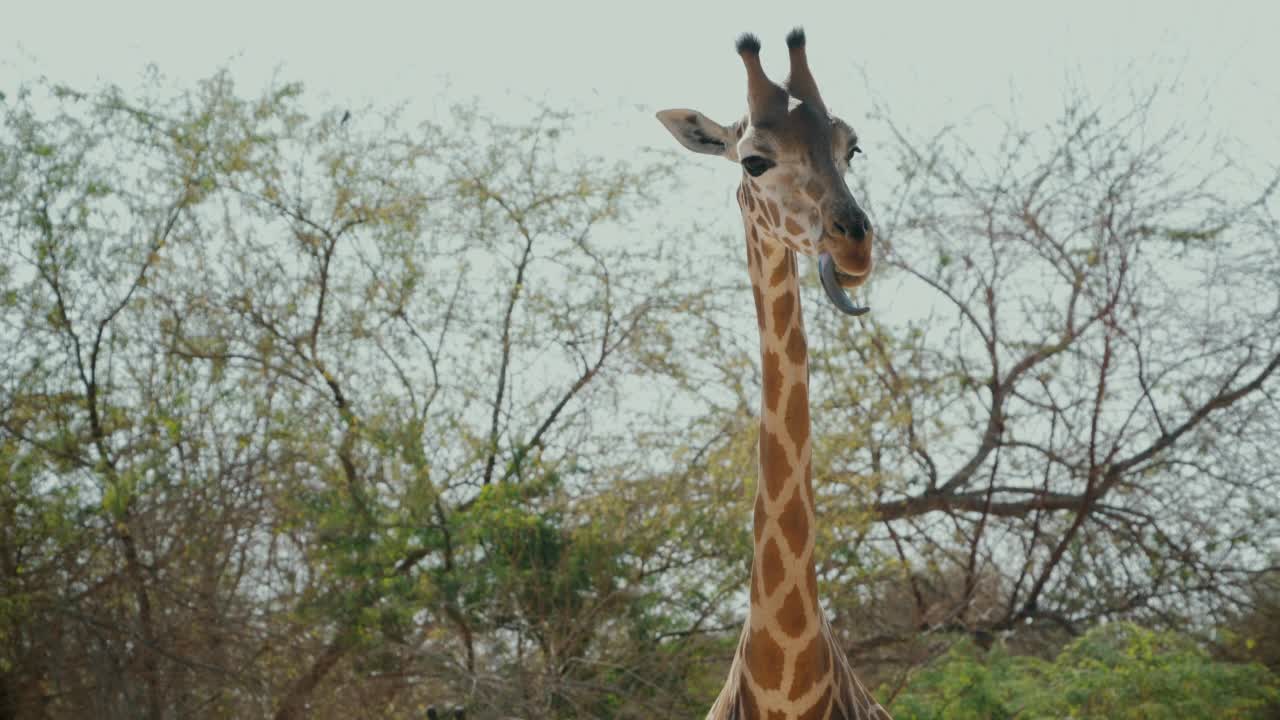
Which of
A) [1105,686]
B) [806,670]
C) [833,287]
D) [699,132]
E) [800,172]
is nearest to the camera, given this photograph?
[833,287]

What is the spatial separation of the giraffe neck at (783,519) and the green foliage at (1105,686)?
4993mm

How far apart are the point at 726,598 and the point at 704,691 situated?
53 centimetres

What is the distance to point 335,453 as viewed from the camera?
28.4ft

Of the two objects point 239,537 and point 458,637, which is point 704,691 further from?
point 239,537

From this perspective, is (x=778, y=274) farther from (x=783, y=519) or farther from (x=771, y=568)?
(x=771, y=568)

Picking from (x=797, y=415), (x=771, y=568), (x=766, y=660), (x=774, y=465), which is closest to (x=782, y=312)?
(x=797, y=415)

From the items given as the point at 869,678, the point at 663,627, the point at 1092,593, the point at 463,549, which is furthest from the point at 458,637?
the point at 1092,593

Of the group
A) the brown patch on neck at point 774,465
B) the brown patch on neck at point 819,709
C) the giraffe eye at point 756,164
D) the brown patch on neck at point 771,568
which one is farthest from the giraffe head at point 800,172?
the brown patch on neck at point 819,709

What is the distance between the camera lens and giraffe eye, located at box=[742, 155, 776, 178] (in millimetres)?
3715

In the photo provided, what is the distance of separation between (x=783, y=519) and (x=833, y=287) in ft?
2.98

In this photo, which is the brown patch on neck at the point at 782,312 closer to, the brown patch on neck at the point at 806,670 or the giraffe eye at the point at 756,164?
the giraffe eye at the point at 756,164

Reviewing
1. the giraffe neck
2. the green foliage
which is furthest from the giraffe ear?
the green foliage

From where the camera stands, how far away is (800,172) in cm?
362

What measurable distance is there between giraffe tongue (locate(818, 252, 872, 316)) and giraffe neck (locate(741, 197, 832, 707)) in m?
0.57
